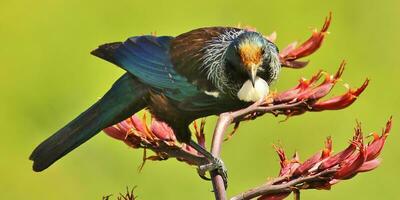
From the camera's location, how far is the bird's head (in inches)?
63.0

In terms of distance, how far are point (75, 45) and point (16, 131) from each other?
31 cm

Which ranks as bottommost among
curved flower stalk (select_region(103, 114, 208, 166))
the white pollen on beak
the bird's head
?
curved flower stalk (select_region(103, 114, 208, 166))

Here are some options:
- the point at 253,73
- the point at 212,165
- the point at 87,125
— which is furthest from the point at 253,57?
the point at 87,125

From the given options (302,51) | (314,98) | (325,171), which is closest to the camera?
(325,171)

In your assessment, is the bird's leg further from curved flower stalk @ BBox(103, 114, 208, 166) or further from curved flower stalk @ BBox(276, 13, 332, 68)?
curved flower stalk @ BBox(276, 13, 332, 68)

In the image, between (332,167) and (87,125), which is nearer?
(332,167)

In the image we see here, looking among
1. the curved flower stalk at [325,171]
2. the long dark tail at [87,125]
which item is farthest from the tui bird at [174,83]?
the curved flower stalk at [325,171]

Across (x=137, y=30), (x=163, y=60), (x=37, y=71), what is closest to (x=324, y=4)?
(x=137, y=30)

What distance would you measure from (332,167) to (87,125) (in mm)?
403

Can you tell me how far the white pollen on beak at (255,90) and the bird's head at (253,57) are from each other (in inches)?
0.5

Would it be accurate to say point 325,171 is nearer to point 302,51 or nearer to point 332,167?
point 332,167

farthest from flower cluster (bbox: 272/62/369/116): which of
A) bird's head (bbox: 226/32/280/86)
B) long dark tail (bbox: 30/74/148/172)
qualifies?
long dark tail (bbox: 30/74/148/172)

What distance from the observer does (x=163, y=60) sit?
1841 millimetres

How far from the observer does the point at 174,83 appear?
1803 mm
